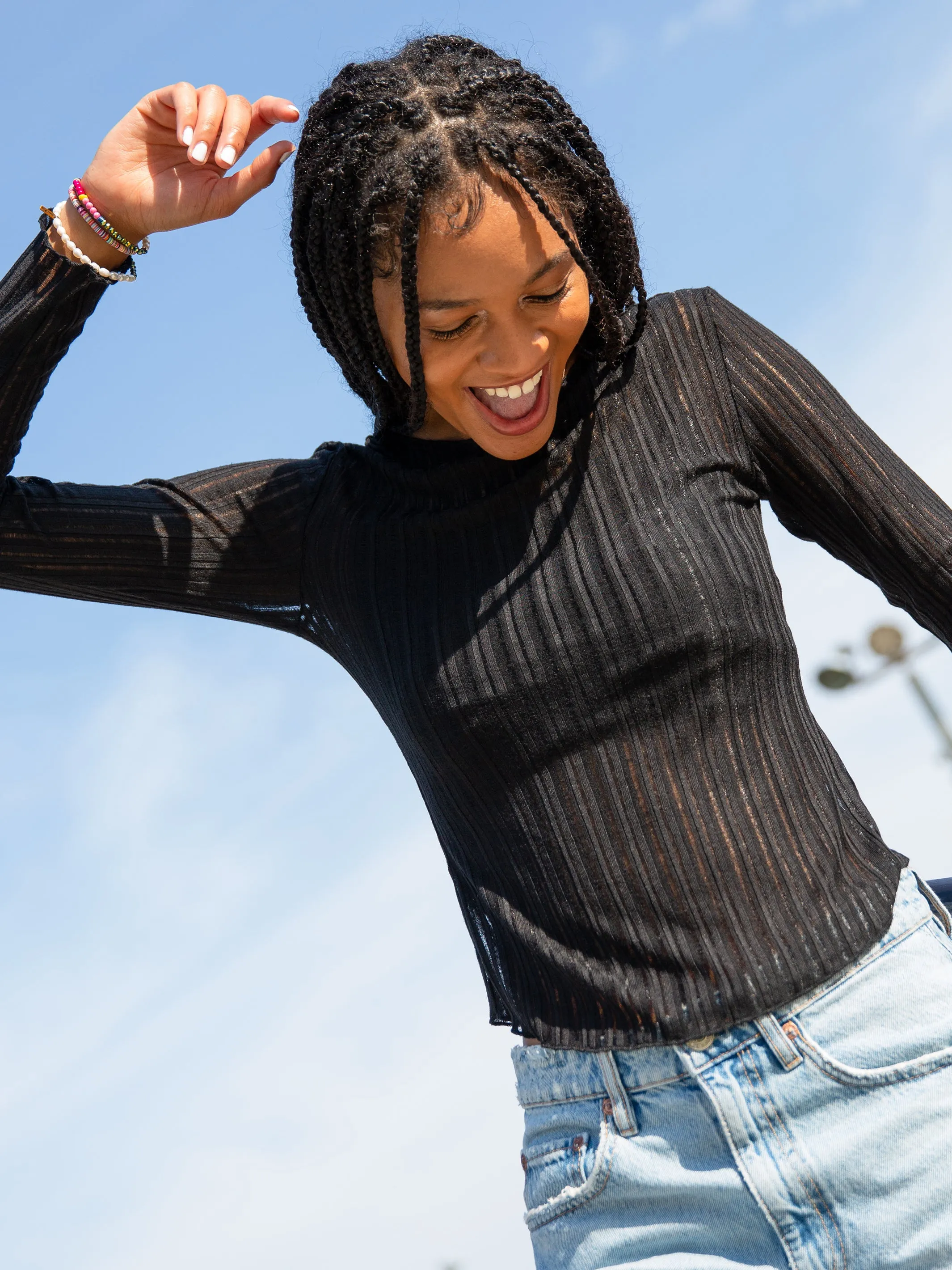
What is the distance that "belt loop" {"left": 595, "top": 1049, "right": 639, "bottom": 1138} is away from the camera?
6.63 ft

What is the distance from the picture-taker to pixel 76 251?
2.47 metres

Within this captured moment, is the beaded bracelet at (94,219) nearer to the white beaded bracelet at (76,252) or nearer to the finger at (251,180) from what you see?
the white beaded bracelet at (76,252)

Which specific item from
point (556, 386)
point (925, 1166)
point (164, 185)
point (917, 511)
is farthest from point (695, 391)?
point (925, 1166)

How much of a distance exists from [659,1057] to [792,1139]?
0.22m

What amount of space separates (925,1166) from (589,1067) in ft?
1.64

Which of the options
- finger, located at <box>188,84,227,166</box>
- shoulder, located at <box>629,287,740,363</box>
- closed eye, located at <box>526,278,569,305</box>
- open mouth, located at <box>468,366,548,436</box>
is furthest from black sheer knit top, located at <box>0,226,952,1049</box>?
finger, located at <box>188,84,227,166</box>

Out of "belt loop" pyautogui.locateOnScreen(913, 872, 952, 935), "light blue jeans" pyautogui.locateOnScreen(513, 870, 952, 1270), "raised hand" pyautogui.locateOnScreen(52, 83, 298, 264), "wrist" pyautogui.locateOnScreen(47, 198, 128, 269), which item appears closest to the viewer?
"light blue jeans" pyautogui.locateOnScreen(513, 870, 952, 1270)

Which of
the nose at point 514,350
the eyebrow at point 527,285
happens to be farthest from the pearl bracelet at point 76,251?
the nose at point 514,350

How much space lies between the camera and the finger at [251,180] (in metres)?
2.42

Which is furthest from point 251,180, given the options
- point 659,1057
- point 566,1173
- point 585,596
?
point 566,1173

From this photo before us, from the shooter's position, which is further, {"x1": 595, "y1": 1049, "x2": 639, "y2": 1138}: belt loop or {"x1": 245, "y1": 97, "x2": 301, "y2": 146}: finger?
{"x1": 245, "y1": 97, "x2": 301, "y2": 146}: finger

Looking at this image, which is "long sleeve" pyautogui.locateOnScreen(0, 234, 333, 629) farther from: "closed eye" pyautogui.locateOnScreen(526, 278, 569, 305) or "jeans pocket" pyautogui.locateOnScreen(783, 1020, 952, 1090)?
"jeans pocket" pyautogui.locateOnScreen(783, 1020, 952, 1090)

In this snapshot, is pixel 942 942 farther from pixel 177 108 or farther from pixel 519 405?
pixel 177 108

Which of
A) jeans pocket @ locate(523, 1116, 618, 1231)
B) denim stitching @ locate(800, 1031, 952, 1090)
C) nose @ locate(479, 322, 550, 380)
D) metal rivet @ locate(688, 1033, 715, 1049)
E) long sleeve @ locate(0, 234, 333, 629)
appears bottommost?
denim stitching @ locate(800, 1031, 952, 1090)
